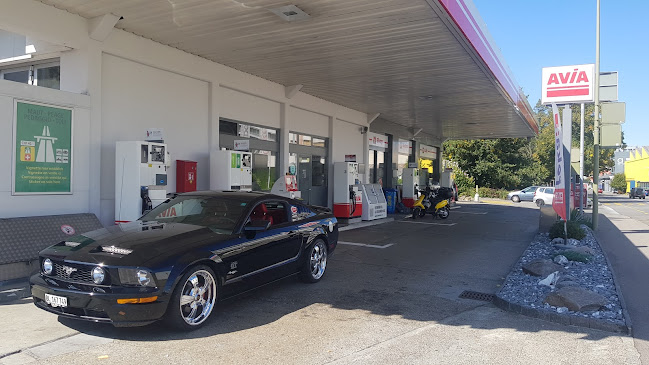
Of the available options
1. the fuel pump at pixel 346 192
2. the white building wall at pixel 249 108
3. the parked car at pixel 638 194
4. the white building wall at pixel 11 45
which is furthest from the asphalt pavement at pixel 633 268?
the parked car at pixel 638 194

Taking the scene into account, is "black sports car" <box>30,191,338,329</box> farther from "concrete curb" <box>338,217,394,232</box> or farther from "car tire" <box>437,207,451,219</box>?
"car tire" <box>437,207,451,219</box>

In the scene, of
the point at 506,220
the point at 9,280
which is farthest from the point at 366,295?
the point at 506,220

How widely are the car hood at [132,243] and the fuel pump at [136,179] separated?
9.09 feet

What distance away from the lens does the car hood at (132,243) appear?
15.0 ft

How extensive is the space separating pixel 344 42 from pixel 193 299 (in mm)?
6569

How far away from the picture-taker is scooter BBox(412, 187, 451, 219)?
1762 cm

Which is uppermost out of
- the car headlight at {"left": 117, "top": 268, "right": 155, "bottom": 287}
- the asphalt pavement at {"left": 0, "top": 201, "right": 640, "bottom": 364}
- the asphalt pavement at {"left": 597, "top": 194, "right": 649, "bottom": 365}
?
the car headlight at {"left": 117, "top": 268, "right": 155, "bottom": 287}

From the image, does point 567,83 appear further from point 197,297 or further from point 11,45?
point 197,297

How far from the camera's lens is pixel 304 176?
15.5m

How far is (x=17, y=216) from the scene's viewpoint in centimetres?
739

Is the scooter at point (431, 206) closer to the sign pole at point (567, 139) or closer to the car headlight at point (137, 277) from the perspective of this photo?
the sign pole at point (567, 139)

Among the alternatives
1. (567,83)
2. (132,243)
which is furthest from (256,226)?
(567,83)

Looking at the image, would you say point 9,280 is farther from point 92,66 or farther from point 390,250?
point 390,250

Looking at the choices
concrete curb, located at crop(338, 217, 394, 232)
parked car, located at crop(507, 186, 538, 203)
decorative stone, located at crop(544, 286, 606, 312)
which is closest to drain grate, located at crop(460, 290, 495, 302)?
decorative stone, located at crop(544, 286, 606, 312)
